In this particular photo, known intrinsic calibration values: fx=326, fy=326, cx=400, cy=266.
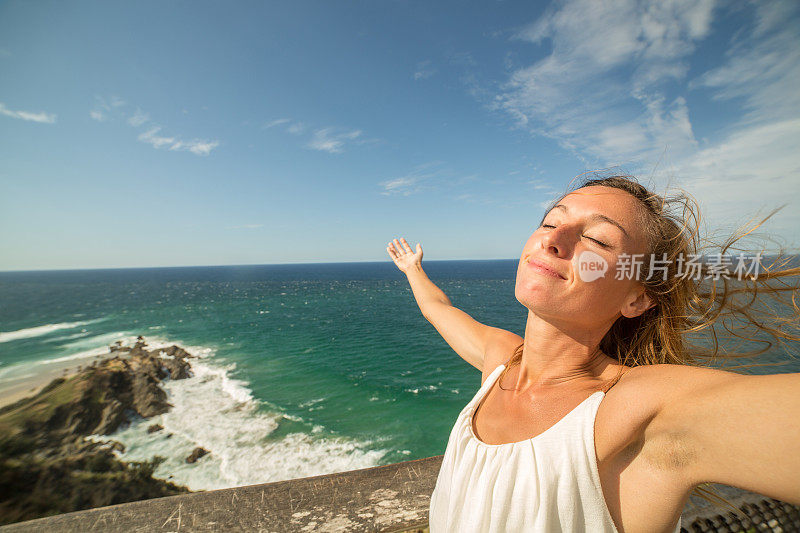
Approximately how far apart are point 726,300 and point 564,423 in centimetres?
132

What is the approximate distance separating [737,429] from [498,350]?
61.9 inches

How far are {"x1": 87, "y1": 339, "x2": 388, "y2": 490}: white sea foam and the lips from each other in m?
13.3

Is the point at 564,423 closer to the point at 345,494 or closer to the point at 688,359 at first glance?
the point at 688,359

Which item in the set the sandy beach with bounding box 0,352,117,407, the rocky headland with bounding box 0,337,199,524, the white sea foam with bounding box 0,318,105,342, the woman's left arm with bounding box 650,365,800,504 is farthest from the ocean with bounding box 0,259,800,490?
the woman's left arm with bounding box 650,365,800,504

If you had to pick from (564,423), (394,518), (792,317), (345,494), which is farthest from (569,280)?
(345,494)

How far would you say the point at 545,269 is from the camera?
71.8 inches

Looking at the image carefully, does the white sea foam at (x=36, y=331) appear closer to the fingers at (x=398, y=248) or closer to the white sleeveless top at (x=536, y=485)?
the fingers at (x=398, y=248)

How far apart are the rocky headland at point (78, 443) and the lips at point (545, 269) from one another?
50.0ft

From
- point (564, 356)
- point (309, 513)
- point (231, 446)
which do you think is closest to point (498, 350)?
point (564, 356)

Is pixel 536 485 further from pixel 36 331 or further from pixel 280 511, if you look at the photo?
pixel 36 331

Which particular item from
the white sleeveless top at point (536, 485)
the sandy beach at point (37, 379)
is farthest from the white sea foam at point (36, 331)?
the white sleeveless top at point (536, 485)

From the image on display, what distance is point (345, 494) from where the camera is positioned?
2.19 metres

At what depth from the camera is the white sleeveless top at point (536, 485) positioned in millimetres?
1336

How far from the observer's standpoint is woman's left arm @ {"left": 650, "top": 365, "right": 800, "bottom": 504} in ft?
3.02
